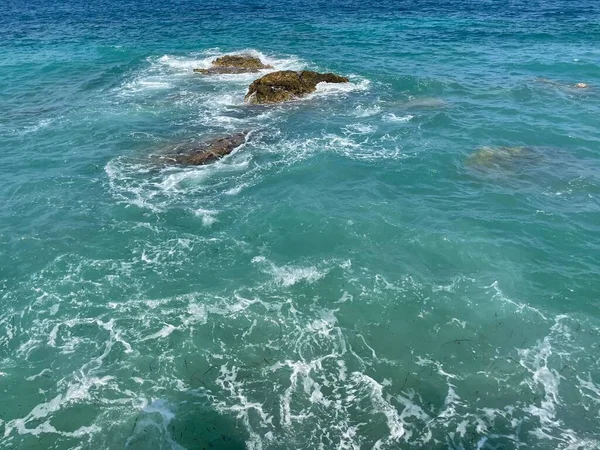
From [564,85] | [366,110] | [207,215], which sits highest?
[564,85]

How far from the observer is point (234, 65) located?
65188mm

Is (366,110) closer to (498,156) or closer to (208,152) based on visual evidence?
(498,156)

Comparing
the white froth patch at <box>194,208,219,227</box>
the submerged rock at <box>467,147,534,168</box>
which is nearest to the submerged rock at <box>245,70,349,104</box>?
the white froth patch at <box>194,208,219,227</box>

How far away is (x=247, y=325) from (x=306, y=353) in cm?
395

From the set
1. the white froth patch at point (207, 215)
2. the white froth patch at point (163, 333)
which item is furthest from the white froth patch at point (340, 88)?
the white froth patch at point (163, 333)

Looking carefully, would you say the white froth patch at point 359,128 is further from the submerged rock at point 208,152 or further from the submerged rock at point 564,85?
the submerged rock at point 564,85

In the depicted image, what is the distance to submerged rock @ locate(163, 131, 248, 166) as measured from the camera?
42031 millimetres

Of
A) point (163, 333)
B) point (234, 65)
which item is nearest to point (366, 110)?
point (234, 65)

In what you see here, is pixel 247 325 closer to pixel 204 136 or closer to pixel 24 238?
pixel 24 238

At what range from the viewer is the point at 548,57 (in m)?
66.3

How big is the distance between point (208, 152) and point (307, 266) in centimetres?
1733

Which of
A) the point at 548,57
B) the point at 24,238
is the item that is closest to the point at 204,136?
the point at 24,238

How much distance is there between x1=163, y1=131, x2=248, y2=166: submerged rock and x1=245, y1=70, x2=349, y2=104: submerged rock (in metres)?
11.1

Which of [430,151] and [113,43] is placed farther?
[113,43]
